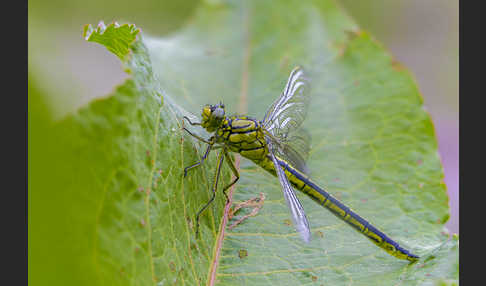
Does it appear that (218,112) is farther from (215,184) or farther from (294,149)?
(294,149)

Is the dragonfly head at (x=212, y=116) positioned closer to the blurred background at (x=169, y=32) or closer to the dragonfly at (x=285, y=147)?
the dragonfly at (x=285, y=147)

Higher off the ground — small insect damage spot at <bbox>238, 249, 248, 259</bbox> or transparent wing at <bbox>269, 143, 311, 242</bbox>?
transparent wing at <bbox>269, 143, 311, 242</bbox>

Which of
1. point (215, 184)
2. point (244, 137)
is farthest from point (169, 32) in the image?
point (215, 184)

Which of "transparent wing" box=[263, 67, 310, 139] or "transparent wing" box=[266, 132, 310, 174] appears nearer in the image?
"transparent wing" box=[266, 132, 310, 174]

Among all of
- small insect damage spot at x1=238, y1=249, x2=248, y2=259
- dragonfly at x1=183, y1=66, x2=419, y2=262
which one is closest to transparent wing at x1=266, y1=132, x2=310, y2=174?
dragonfly at x1=183, y1=66, x2=419, y2=262

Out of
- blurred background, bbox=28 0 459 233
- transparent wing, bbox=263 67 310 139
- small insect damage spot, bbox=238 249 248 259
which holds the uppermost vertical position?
blurred background, bbox=28 0 459 233

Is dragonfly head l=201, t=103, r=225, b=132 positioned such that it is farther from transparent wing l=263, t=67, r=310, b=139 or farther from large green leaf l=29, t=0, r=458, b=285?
transparent wing l=263, t=67, r=310, b=139
